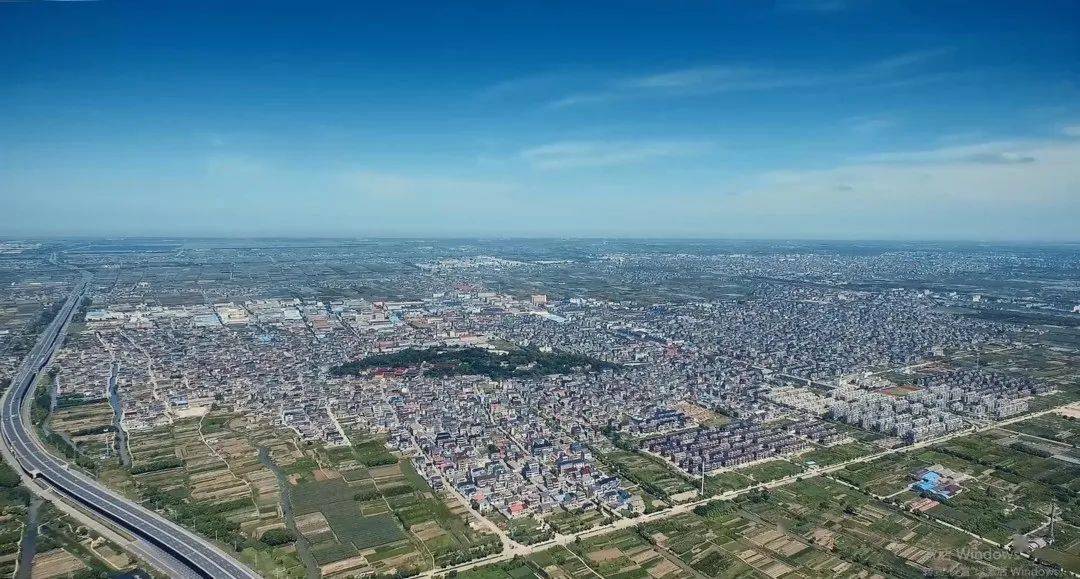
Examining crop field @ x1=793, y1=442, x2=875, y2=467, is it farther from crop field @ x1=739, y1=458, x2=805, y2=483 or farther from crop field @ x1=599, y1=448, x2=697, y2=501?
crop field @ x1=599, y1=448, x2=697, y2=501

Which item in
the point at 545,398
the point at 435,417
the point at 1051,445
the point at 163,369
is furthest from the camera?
the point at 163,369

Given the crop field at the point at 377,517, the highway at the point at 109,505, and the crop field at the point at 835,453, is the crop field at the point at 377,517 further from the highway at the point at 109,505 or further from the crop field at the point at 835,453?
the crop field at the point at 835,453

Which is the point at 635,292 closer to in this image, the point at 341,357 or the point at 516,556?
→ the point at 341,357

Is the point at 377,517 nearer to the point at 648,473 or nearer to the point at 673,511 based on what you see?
the point at 673,511

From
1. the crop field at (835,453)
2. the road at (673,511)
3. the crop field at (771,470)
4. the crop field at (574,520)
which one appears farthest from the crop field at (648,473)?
the crop field at (835,453)

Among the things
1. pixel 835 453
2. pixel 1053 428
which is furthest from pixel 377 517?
pixel 1053 428

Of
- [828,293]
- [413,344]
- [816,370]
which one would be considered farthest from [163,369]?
[828,293]
